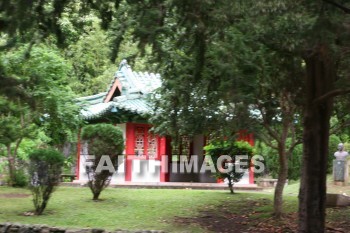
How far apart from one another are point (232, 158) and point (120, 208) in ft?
12.5

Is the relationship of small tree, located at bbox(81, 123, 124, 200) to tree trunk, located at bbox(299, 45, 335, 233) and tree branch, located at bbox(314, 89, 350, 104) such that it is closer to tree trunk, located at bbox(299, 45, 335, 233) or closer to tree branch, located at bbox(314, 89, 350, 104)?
tree trunk, located at bbox(299, 45, 335, 233)

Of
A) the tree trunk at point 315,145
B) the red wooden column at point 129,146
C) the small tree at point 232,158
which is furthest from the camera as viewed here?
the red wooden column at point 129,146

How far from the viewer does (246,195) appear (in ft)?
47.5

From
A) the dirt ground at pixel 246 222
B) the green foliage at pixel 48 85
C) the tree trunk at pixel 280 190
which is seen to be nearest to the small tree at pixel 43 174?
the dirt ground at pixel 246 222

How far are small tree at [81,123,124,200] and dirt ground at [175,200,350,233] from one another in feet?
7.97

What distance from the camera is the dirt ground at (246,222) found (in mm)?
10445

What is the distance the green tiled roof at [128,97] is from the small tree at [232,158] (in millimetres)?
3903

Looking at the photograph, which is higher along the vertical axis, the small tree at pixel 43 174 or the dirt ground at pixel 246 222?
the small tree at pixel 43 174

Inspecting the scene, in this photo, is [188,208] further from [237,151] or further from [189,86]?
[189,86]

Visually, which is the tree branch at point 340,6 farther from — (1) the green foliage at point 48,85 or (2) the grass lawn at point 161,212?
(1) the green foliage at point 48,85

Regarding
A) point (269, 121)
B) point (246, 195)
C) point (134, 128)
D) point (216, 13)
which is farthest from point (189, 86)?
point (134, 128)

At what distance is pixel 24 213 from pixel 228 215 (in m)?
4.74

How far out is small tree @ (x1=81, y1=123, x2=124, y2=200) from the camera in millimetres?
12242

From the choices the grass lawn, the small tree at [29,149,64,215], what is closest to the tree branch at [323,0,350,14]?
the grass lawn
